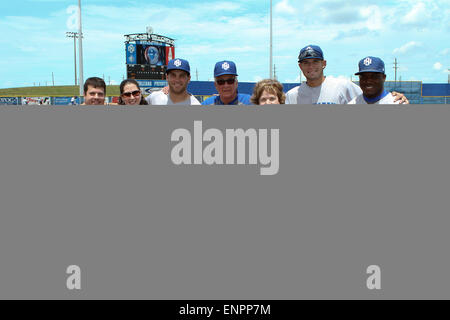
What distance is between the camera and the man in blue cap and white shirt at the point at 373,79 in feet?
10.9

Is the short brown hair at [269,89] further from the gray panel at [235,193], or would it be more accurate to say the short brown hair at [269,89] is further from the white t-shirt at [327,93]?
the gray panel at [235,193]

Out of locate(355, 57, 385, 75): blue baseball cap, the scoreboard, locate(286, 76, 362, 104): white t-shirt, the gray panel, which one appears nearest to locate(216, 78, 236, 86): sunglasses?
locate(286, 76, 362, 104): white t-shirt

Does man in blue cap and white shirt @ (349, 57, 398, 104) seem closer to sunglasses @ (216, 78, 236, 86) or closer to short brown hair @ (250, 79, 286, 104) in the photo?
short brown hair @ (250, 79, 286, 104)

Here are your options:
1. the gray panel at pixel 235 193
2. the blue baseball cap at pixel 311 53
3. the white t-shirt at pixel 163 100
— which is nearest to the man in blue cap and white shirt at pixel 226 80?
the white t-shirt at pixel 163 100

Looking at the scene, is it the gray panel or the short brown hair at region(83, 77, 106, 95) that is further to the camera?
the short brown hair at region(83, 77, 106, 95)

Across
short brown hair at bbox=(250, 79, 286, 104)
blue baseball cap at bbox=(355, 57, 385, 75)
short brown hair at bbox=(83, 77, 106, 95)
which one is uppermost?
blue baseball cap at bbox=(355, 57, 385, 75)

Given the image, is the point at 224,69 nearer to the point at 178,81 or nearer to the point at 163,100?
the point at 178,81

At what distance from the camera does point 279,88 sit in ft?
10.3

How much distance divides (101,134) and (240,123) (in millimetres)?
649

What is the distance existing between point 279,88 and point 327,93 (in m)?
0.94

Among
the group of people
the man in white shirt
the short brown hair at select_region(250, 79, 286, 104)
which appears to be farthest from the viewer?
the man in white shirt

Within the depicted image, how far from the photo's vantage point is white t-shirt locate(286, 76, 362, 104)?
385 cm
